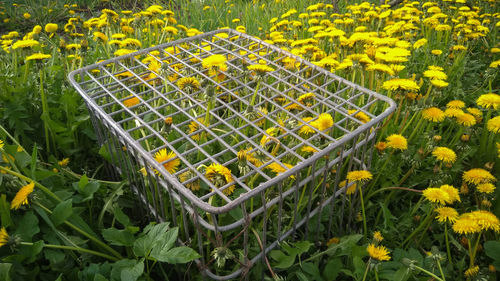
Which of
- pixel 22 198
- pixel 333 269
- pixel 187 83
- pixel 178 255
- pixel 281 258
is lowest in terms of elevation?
pixel 333 269

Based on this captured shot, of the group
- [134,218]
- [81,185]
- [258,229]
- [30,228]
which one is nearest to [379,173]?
[258,229]

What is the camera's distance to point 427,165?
63.3 inches

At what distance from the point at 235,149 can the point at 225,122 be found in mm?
123

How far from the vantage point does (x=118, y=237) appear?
1074 mm

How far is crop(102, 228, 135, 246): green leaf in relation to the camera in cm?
106

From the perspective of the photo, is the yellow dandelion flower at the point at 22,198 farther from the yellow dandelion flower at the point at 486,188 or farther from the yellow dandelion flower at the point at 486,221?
the yellow dandelion flower at the point at 486,188

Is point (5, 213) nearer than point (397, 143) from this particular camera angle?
Yes

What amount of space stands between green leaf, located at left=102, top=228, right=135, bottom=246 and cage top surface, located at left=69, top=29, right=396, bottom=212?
207 millimetres

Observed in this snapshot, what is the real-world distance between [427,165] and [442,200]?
0.55m

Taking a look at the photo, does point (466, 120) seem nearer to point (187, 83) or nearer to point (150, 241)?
point (187, 83)

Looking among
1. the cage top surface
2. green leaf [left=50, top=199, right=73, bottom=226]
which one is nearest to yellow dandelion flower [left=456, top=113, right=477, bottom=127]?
the cage top surface

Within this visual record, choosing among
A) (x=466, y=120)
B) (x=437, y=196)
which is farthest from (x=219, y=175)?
(x=466, y=120)

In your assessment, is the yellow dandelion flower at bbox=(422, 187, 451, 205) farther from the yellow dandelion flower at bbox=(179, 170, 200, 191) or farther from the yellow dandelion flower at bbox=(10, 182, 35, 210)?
the yellow dandelion flower at bbox=(10, 182, 35, 210)

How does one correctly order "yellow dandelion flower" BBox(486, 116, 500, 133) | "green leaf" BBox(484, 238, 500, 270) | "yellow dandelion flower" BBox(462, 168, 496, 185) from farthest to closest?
"yellow dandelion flower" BBox(486, 116, 500, 133) < "yellow dandelion flower" BBox(462, 168, 496, 185) < "green leaf" BBox(484, 238, 500, 270)
